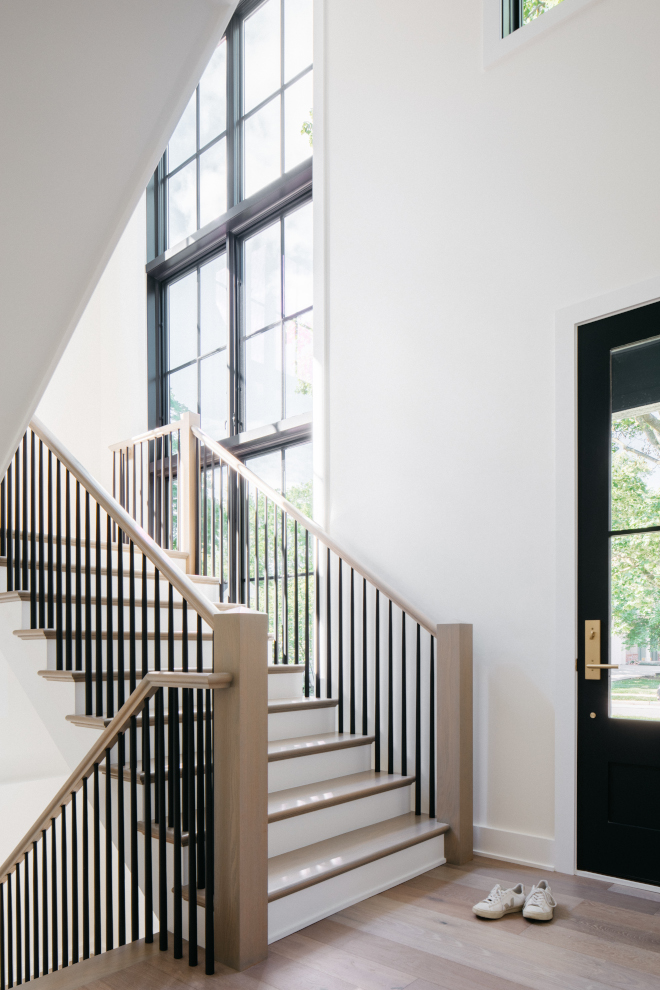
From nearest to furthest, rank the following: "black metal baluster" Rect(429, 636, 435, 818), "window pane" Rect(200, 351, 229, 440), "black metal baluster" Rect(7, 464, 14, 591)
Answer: "black metal baluster" Rect(429, 636, 435, 818)
"black metal baluster" Rect(7, 464, 14, 591)
"window pane" Rect(200, 351, 229, 440)

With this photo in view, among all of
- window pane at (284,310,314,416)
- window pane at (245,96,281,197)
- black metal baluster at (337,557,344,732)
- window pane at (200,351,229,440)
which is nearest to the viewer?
black metal baluster at (337,557,344,732)

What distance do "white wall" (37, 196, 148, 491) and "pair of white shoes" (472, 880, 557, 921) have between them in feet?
16.6

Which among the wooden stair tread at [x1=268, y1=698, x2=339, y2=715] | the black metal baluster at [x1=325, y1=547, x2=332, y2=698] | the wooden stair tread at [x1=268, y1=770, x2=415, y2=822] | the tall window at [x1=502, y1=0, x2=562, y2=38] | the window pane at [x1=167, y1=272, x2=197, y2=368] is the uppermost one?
the tall window at [x1=502, y1=0, x2=562, y2=38]

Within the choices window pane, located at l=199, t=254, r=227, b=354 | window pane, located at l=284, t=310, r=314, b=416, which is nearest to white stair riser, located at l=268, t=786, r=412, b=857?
window pane, located at l=284, t=310, r=314, b=416

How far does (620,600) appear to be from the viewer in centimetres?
302

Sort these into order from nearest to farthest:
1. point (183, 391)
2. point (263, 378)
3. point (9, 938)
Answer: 1. point (9, 938)
2. point (263, 378)
3. point (183, 391)

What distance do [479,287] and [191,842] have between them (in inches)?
105

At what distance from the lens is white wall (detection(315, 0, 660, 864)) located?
3.17 metres

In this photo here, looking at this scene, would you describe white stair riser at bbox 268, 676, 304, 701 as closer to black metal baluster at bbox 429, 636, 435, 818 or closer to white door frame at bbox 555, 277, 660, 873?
black metal baluster at bbox 429, 636, 435, 818

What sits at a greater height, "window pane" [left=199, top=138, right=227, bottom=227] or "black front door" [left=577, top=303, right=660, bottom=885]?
"window pane" [left=199, top=138, right=227, bottom=227]

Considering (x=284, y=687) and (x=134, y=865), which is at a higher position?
(x=284, y=687)

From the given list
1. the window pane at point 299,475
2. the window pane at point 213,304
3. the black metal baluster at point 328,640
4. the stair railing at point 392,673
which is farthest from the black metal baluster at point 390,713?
the window pane at point 213,304

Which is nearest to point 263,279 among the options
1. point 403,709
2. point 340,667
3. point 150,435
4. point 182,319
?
point 182,319

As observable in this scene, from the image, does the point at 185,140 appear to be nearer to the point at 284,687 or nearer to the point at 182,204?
the point at 182,204
